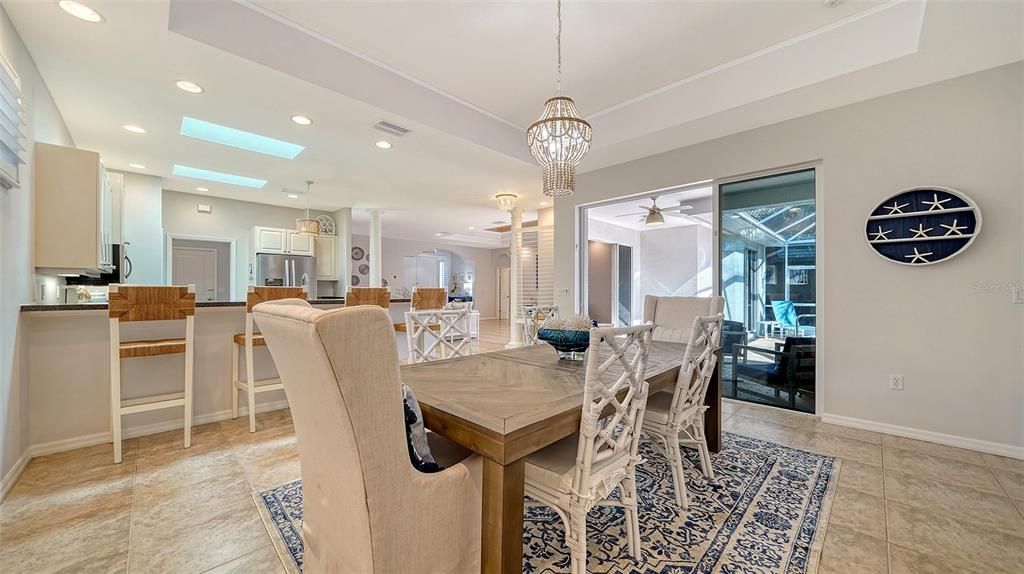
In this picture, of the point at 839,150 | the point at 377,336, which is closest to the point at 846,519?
the point at 377,336

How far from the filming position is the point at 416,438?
118 cm

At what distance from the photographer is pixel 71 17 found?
6.77ft

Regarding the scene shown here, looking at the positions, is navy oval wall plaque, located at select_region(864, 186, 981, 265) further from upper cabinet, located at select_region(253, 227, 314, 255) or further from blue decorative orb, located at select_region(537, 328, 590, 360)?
upper cabinet, located at select_region(253, 227, 314, 255)

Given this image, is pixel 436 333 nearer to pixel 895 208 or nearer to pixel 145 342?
pixel 145 342

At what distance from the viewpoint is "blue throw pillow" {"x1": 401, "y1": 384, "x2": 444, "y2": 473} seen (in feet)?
3.74

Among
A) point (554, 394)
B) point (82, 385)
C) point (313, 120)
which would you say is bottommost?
point (82, 385)

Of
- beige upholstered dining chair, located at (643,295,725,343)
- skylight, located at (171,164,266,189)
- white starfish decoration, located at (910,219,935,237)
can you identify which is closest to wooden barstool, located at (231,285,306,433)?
beige upholstered dining chair, located at (643,295,725,343)

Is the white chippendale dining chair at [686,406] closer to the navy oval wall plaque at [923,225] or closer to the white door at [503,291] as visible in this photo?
the navy oval wall plaque at [923,225]

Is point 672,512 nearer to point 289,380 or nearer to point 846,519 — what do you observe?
point 846,519

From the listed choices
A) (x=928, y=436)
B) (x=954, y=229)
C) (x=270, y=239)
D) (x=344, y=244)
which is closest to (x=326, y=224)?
(x=344, y=244)

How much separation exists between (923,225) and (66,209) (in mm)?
5982

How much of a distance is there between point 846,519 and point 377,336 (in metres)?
2.31

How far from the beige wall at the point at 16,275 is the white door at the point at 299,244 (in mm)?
4023

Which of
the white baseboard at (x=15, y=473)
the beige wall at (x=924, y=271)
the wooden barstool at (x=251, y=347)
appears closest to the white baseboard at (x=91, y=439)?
the white baseboard at (x=15, y=473)
